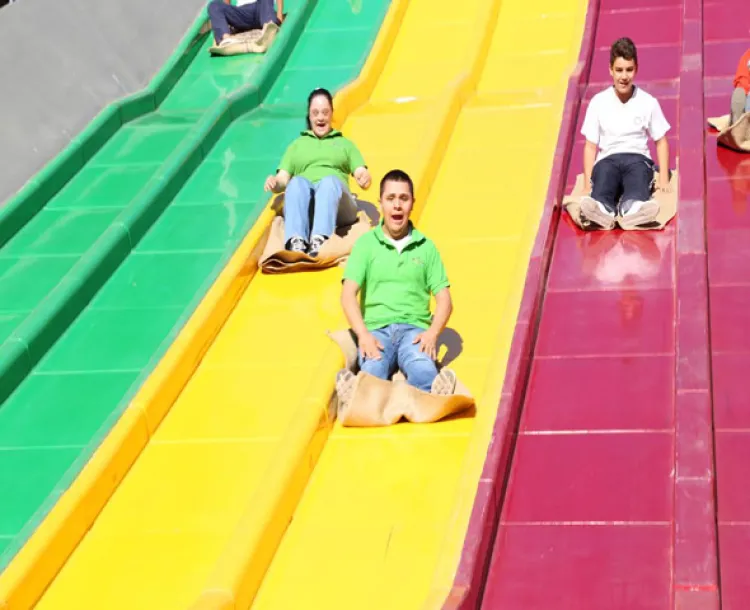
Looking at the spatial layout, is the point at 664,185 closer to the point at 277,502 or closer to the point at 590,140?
the point at 590,140

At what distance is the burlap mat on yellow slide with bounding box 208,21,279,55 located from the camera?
40.5ft

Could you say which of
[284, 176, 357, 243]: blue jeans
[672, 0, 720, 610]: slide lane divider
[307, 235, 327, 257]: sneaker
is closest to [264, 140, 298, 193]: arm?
[284, 176, 357, 243]: blue jeans

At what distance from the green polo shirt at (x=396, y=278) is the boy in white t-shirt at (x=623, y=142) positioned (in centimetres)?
139

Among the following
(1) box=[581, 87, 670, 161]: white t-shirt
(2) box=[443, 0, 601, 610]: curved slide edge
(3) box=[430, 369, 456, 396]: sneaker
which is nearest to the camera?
(2) box=[443, 0, 601, 610]: curved slide edge

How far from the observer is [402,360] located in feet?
21.8

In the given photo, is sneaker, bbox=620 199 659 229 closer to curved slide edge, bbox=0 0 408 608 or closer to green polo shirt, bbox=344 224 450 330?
green polo shirt, bbox=344 224 450 330

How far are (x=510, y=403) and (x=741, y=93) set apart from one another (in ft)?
11.4

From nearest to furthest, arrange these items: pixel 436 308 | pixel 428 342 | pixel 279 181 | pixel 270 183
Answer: pixel 428 342, pixel 436 308, pixel 270 183, pixel 279 181

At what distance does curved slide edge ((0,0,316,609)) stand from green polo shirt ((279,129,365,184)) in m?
0.49

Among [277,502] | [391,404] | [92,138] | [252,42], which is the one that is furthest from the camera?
[252,42]

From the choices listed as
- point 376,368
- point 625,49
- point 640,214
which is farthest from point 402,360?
point 625,49

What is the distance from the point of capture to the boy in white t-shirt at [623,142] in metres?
7.99

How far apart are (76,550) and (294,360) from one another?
5.69 ft

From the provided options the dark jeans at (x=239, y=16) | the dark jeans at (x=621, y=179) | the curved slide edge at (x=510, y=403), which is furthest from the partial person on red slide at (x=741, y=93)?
the dark jeans at (x=239, y=16)
